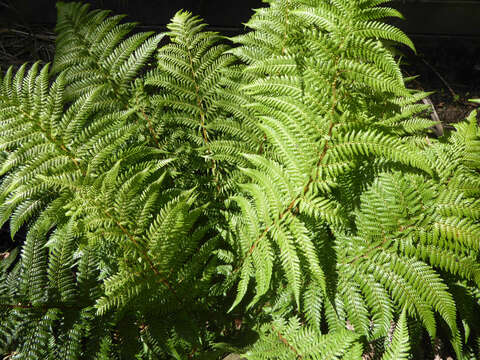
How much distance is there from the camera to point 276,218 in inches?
43.8

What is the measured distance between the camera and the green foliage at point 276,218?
3.28 ft

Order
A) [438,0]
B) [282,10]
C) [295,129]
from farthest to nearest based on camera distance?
1. [438,0]
2. [282,10]
3. [295,129]

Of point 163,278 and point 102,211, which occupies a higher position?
point 102,211

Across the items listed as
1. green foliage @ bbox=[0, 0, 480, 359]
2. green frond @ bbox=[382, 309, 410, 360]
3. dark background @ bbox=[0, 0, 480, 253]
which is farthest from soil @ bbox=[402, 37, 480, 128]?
green frond @ bbox=[382, 309, 410, 360]

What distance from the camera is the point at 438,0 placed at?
8.29 feet

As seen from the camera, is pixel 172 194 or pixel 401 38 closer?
pixel 401 38

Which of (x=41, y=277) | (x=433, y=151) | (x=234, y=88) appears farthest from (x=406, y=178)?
(x=41, y=277)

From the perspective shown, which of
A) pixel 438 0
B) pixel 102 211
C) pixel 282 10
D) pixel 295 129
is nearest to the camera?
pixel 102 211

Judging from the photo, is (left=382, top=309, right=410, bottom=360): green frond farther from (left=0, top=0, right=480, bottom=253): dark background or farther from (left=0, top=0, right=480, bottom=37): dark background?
(left=0, top=0, right=480, bottom=37): dark background

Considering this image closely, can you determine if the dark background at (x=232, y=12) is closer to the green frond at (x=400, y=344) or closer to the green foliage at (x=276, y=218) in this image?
the green foliage at (x=276, y=218)

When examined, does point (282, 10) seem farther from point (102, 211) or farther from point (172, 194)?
point (102, 211)

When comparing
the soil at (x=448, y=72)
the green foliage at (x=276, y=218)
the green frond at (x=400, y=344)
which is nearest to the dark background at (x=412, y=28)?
the soil at (x=448, y=72)

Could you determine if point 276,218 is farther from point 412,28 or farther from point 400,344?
point 412,28

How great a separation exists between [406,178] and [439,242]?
9.2 inches
